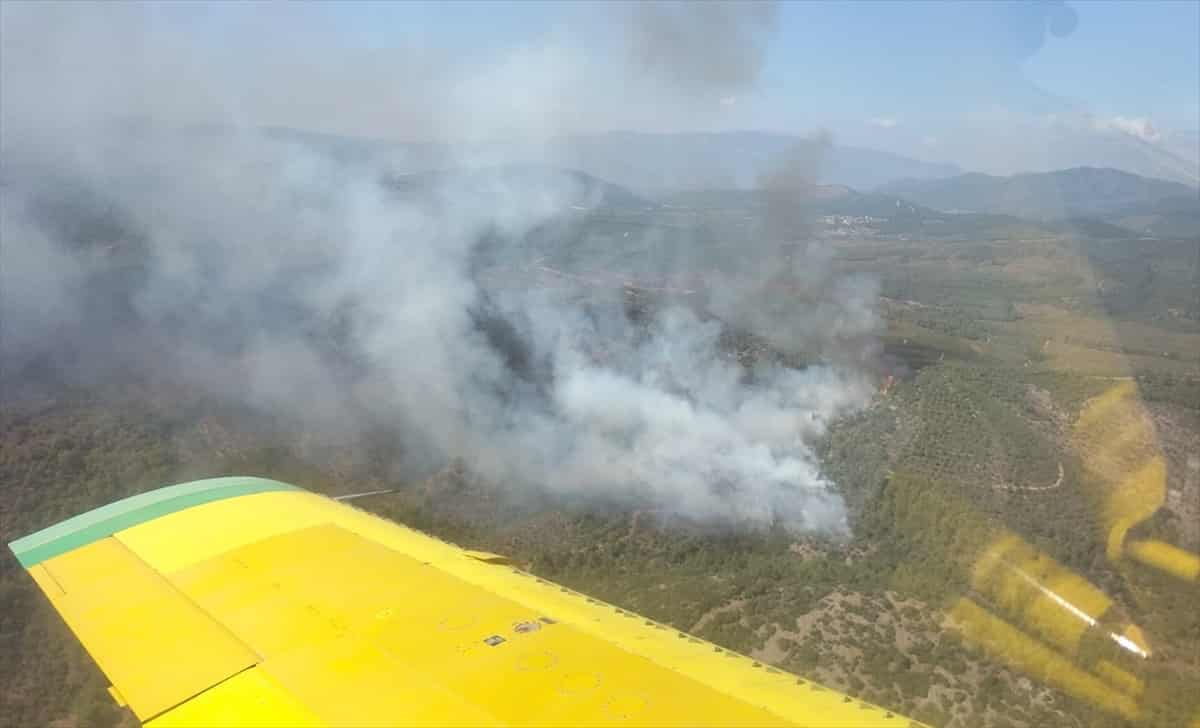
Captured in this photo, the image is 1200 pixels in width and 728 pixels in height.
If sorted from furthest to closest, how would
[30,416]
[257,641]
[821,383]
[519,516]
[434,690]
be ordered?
[821,383], [30,416], [519,516], [257,641], [434,690]

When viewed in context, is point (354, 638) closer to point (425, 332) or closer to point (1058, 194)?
point (425, 332)

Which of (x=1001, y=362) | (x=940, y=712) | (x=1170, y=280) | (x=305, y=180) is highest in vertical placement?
(x=305, y=180)

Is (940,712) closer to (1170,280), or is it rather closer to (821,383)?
(821,383)

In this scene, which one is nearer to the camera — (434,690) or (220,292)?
(434,690)

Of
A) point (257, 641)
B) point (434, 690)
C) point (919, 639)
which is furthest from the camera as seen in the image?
point (919, 639)

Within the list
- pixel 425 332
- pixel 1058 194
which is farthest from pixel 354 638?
pixel 1058 194

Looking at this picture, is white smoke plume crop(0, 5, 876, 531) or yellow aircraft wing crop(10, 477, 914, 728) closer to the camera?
yellow aircraft wing crop(10, 477, 914, 728)

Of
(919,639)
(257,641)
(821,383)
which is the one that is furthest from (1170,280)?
(257,641)
